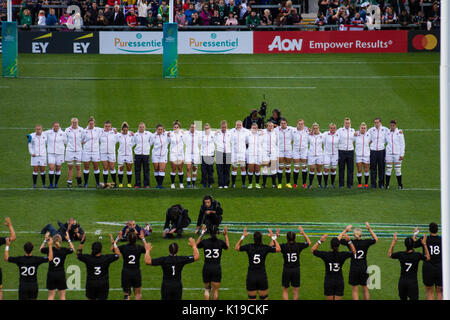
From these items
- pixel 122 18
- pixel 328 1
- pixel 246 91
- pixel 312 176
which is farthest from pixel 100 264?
pixel 328 1

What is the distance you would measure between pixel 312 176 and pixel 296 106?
9.27 meters

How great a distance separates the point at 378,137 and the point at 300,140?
2.38 m

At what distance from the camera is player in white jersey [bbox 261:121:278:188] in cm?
2620

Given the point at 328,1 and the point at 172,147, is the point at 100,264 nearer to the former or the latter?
the point at 172,147

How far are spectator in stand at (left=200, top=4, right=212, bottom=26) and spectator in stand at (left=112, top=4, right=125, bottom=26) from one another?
409 centimetres

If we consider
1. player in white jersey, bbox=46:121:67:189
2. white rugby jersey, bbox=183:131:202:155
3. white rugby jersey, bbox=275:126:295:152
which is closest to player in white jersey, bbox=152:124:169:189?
white rugby jersey, bbox=183:131:202:155

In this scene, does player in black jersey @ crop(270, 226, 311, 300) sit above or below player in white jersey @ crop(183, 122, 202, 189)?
below

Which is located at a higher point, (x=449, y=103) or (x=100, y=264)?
(x=449, y=103)

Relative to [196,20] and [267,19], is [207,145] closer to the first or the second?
[196,20]

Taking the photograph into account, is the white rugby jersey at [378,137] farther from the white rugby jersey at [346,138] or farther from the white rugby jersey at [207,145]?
the white rugby jersey at [207,145]

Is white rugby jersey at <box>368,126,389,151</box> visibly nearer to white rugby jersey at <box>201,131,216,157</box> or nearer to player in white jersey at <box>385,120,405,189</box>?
player in white jersey at <box>385,120,405,189</box>

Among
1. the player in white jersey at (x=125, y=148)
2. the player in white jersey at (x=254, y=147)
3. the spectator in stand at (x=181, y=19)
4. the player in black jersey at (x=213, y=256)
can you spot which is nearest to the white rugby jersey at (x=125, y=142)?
the player in white jersey at (x=125, y=148)

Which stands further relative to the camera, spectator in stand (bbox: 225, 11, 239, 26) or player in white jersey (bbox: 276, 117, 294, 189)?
spectator in stand (bbox: 225, 11, 239, 26)

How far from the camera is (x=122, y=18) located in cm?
4391
